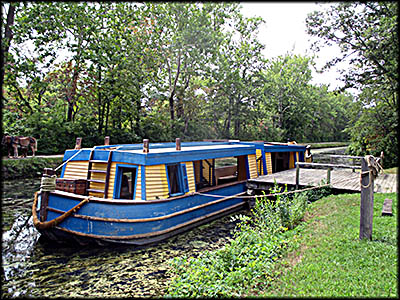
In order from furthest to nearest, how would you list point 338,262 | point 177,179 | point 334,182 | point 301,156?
point 301,156 → point 334,182 → point 177,179 → point 338,262

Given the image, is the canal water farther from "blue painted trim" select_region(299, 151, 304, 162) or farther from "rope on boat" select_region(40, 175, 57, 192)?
"blue painted trim" select_region(299, 151, 304, 162)

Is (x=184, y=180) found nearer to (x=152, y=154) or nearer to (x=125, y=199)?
(x=152, y=154)

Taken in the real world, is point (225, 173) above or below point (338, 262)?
above

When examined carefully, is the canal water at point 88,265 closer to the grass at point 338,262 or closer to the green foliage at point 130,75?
the grass at point 338,262

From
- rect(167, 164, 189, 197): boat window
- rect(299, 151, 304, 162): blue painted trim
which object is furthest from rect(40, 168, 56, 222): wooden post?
rect(299, 151, 304, 162): blue painted trim

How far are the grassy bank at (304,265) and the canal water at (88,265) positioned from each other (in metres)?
0.96

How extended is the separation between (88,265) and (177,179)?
344 centimetres

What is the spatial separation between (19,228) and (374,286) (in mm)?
8773

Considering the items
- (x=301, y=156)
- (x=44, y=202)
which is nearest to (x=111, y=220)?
(x=44, y=202)

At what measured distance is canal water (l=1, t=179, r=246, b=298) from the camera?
17.0 feet

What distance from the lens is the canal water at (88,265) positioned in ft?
17.0

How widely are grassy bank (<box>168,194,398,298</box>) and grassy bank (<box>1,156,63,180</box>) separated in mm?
13095

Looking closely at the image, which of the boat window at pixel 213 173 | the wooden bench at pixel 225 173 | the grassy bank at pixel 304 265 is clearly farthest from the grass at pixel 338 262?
the wooden bench at pixel 225 173

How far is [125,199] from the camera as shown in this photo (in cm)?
843
